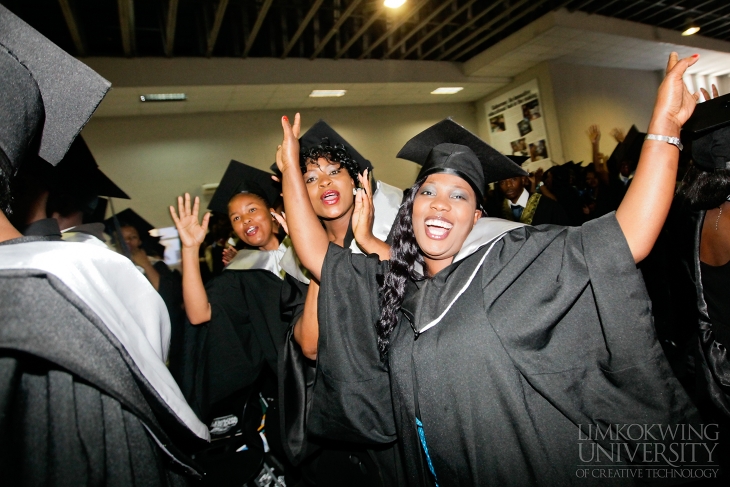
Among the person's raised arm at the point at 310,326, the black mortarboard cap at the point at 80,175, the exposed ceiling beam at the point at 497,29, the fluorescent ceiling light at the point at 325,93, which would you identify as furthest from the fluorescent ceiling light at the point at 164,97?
the person's raised arm at the point at 310,326

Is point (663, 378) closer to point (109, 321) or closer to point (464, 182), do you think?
point (464, 182)

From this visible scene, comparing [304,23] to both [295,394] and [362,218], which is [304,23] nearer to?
A: [362,218]

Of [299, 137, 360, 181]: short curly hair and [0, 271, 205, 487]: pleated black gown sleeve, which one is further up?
[299, 137, 360, 181]: short curly hair

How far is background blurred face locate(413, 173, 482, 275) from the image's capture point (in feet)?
5.43

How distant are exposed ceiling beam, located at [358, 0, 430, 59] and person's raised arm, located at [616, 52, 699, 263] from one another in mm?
6341

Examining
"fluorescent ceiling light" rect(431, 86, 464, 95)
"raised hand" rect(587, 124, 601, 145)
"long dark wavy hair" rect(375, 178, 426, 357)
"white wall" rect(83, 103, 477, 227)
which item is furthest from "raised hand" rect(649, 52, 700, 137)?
"fluorescent ceiling light" rect(431, 86, 464, 95)

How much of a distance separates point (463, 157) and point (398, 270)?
0.57 m

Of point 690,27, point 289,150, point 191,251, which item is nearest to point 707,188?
point 289,150

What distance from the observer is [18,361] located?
79 centimetres

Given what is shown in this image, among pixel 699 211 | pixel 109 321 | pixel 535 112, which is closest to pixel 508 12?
pixel 535 112

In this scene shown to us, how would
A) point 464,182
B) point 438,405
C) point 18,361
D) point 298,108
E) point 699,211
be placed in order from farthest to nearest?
point 298,108
point 699,211
point 464,182
point 438,405
point 18,361

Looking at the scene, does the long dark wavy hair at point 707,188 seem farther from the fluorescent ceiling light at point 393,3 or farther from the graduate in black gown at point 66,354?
the fluorescent ceiling light at point 393,3

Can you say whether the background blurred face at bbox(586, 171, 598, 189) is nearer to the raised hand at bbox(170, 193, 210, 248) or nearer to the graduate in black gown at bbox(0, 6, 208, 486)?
the raised hand at bbox(170, 193, 210, 248)

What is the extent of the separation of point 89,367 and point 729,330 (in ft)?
7.92
